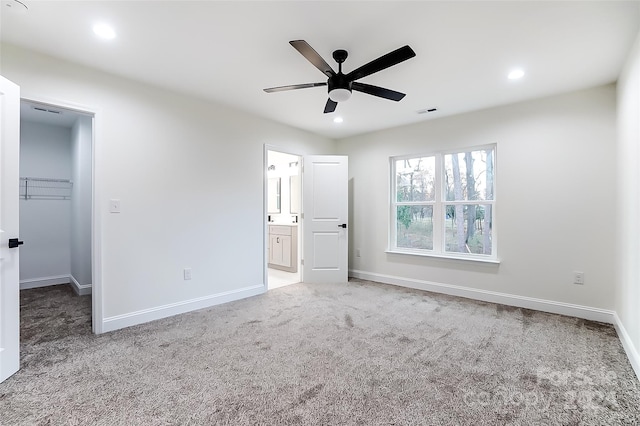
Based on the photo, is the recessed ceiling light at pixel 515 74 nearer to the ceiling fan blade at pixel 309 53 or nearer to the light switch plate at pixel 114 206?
the ceiling fan blade at pixel 309 53

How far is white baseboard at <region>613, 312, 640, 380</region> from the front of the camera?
6.73ft

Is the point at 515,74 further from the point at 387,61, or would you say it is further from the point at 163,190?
the point at 163,190

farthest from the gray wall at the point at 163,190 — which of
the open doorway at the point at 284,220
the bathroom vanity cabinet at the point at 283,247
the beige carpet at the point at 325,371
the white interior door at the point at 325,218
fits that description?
the bathroom vanity cabinet at the point at 283,247

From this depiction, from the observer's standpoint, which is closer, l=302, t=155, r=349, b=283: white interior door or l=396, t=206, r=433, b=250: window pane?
l=396, t=206, r=433, b=250: window pane

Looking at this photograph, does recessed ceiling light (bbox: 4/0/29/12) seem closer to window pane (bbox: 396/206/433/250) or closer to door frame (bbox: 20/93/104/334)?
door frame (bbox: 20/93/104/334)

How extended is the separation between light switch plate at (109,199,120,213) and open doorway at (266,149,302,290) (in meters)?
2.47

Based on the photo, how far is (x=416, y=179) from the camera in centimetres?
458

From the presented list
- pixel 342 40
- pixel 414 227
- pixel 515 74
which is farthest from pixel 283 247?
pixel 515 74

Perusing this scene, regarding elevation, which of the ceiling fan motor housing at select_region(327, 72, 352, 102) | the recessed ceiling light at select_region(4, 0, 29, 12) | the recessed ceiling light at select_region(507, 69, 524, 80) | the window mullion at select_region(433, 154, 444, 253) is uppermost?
the recessed ceiling light at select_region(4, 0, 29, 12)

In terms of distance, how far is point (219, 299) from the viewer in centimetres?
362

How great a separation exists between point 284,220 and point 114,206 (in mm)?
3476

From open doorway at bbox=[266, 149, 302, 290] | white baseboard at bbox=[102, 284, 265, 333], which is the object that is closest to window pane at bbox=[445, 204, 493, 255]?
open doorway at bbox=[266, 149, 302, 290]

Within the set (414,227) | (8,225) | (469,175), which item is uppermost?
(469,175)

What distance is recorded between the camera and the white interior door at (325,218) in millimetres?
4781
